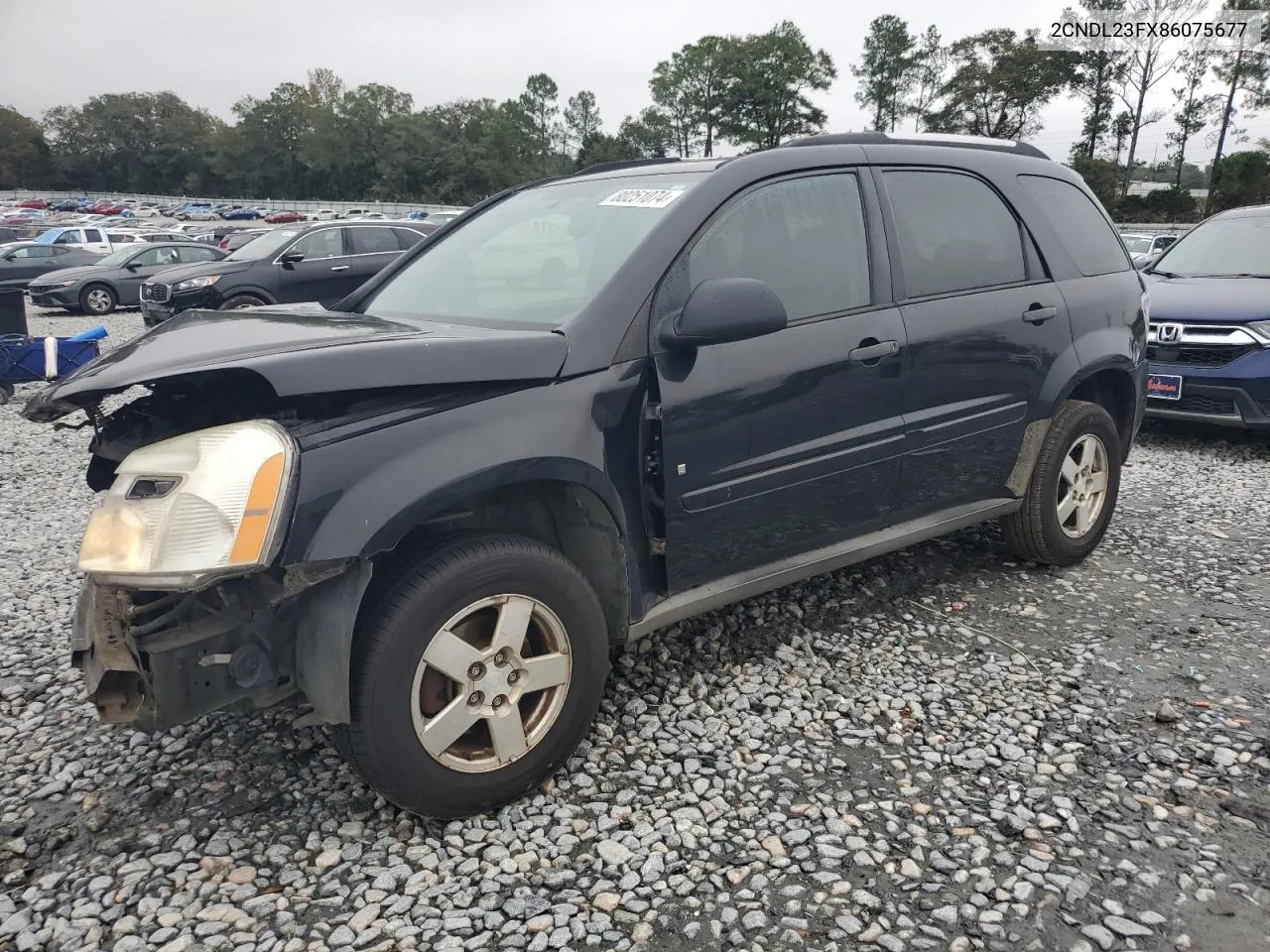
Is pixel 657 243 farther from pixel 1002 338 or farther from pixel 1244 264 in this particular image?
pixel 1244 264

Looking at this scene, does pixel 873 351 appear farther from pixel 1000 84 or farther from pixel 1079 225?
pixel 1000 84

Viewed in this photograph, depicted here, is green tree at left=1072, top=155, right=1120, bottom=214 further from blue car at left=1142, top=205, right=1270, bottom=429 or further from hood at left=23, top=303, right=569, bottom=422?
hood at left=23, top=303, right=569, bottom=422

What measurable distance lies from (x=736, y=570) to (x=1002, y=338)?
1.62m

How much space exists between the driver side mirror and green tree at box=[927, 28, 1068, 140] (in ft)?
194

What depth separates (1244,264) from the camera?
7.43 meters

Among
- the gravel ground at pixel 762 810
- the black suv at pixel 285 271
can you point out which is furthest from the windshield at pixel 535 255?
the black suv at pixel 285 271

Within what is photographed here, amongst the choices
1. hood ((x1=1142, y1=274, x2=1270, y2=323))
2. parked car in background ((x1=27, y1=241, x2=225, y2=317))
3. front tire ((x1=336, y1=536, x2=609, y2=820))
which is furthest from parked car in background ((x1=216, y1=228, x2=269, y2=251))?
front tire ((x1=336, y1=536, x2=609, y2=820))

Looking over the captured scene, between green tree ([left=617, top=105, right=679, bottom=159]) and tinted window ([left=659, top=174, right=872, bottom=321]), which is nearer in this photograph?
tinted window ([left=659, top=174, right=872, bottom=321])

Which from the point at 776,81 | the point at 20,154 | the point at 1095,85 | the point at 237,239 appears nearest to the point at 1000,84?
the point at 1095,85

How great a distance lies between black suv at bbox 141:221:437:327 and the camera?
1259 centimetres

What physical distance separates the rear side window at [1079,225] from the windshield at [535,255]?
1.99 metres

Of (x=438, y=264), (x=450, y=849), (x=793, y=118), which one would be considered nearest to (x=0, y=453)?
(x=438, y=264)

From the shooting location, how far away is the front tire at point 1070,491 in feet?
13.3

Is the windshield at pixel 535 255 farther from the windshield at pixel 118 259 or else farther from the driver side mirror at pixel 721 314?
the windshield at pixel 118 259
